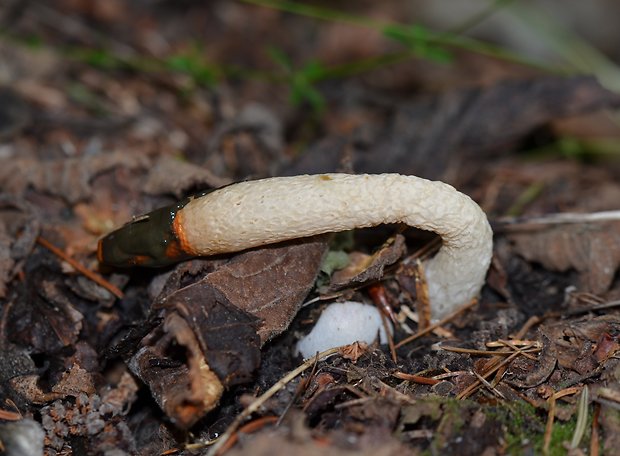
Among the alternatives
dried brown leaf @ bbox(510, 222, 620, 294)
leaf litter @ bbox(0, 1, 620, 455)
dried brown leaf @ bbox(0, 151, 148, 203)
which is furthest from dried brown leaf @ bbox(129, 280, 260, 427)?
dried brown leaf @ bbox(510, 222, 620, 294)

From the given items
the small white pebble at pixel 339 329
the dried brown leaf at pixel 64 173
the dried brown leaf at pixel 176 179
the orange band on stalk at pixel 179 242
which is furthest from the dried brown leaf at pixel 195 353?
the dried brown leaf at pixel 64 173

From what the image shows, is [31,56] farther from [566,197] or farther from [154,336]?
[566,197]

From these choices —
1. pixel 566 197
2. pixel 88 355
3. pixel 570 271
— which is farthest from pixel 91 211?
pixel 566 197

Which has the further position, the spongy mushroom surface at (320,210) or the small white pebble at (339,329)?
the small white pebble at (339,329)

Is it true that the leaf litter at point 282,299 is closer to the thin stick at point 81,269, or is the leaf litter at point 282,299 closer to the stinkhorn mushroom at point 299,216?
the thin stick at point 81,269

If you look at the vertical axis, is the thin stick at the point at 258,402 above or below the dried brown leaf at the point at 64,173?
below

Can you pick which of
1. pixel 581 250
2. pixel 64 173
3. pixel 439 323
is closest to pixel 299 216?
pixel 439 323

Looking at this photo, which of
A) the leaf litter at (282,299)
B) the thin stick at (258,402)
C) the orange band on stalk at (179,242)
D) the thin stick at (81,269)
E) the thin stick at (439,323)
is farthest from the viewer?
the thin stick at (81,269)

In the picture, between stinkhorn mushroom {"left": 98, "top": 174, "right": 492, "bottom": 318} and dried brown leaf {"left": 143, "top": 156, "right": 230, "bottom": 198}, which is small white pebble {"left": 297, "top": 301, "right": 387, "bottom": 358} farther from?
dried brown leaf {"left": 143, "top": 156, "right": 230, "bottom": 198}

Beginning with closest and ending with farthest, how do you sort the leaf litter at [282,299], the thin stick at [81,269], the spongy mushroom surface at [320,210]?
the leaf litter at [282,299]
the spongy mushroom surface at [320,210]
the thin stick at [81,269]
